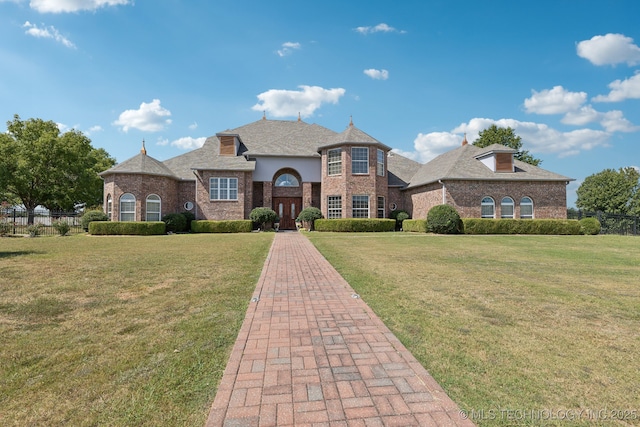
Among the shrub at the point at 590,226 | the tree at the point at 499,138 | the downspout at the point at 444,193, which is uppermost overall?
the tree at the point at 499,138

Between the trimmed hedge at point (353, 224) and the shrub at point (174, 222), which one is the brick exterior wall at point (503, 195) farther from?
the shrub at point (174, 222)

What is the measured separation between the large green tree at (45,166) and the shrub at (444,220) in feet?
119

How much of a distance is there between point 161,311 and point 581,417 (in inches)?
205

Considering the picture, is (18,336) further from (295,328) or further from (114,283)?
(295,328)

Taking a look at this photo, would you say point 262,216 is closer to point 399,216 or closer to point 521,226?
point 399,216

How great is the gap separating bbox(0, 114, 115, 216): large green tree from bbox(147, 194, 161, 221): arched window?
17661 mm

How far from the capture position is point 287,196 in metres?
27.8

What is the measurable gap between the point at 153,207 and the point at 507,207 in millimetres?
26413

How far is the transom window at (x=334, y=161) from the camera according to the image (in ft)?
→ 83.9

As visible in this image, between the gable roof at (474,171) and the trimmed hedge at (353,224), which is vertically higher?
the gable roof at (474,171)

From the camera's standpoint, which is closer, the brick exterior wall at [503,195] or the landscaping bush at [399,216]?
the brick exterior wall at [503,195]

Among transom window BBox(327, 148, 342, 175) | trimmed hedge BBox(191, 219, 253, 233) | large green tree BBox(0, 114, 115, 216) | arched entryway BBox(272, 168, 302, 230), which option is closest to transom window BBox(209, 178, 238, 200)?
trimmed hedge BBox(191, 219, 253, 233)

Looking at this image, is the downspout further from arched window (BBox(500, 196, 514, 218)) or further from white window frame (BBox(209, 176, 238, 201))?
white window frame (BBox(209, 176, 238, 201))

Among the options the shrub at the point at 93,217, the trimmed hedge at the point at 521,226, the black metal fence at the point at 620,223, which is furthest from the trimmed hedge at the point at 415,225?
the shrub at the point at 93,217
